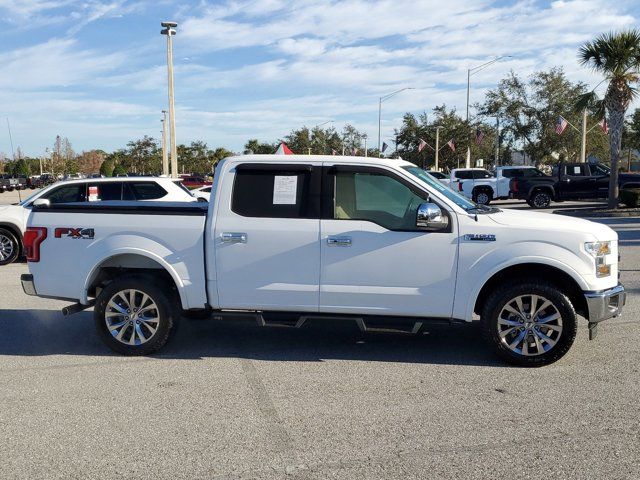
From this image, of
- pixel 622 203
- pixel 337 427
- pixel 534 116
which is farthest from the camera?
pixel 534 116

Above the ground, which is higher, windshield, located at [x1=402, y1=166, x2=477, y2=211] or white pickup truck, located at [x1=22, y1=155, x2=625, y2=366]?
windshield, located at [x1=402, y1=166, x2=477, y2=211]

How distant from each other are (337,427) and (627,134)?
236 ft

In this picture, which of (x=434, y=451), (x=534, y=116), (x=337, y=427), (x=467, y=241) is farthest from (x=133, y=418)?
(x=534, y=116)

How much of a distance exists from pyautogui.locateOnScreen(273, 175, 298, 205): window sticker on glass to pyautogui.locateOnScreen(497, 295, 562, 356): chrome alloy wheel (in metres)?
2.20

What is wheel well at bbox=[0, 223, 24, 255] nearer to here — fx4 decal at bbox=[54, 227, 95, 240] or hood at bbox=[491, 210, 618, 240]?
fx4 decal at bbox=[54, 227, 95, 240]

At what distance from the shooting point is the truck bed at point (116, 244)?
6102 mm

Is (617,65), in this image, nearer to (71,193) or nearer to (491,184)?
(491,184)

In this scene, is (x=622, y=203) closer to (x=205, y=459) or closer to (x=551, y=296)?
(x=551, y=296)

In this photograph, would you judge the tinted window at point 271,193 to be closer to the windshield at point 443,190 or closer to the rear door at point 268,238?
the rear door at point 268,238

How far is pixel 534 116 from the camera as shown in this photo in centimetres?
4819

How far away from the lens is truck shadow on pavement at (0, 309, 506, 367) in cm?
625

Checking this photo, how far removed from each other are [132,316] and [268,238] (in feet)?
5.24

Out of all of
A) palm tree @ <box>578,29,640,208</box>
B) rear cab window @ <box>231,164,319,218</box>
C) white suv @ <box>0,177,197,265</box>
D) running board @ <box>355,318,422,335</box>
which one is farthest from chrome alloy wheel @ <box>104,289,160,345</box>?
palm tree @ <box>578,29,640,208</box>

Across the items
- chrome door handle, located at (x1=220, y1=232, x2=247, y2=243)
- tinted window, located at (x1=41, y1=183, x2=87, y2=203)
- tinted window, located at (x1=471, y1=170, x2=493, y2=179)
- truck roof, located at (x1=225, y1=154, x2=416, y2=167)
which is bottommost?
chrome door handle, located at (x1=220, y1=232, x2=247, y2=243)
